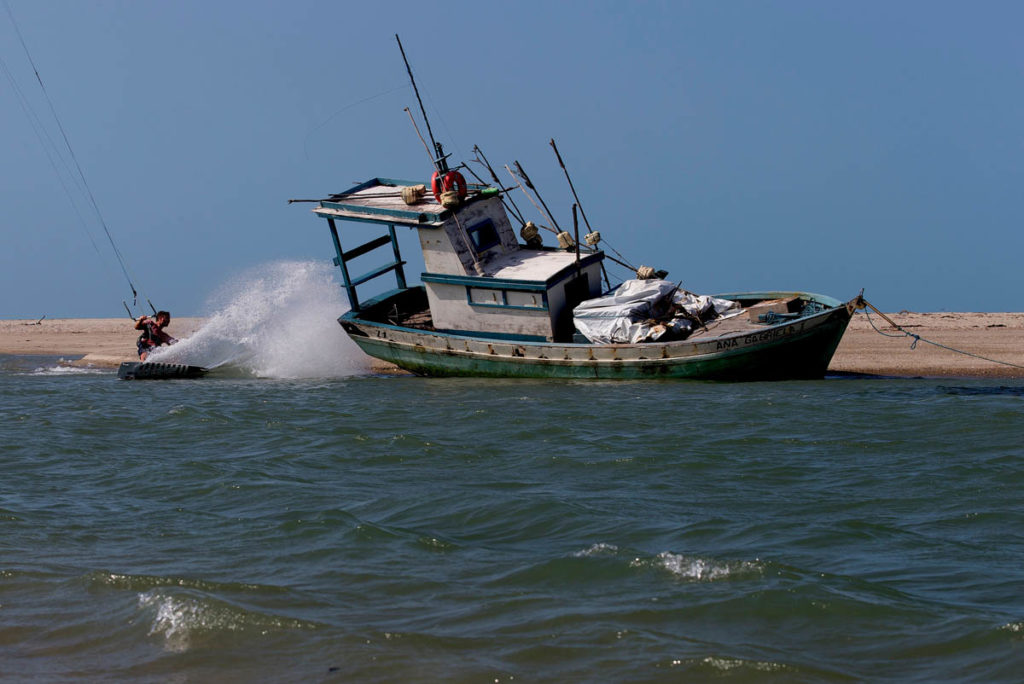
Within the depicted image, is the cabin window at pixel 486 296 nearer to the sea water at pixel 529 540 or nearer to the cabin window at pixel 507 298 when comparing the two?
the cabin window at pixel 507 298

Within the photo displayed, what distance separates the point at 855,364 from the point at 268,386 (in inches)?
446

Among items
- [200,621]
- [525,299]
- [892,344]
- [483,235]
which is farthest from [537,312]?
[200,621]

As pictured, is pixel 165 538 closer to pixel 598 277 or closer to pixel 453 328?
pixel 453 328

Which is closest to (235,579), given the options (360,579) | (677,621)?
(360,579)

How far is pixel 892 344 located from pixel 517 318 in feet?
28.9

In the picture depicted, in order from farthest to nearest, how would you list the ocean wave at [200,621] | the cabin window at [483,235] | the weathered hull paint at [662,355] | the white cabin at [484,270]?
the cabin window at [483,235]
the white cabin at [484,270]
the weathered hull paint at [662,355]
the ocean wave at [200,621]

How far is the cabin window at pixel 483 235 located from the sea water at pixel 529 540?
169 inches

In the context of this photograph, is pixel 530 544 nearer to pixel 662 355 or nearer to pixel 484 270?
pixel 662 355

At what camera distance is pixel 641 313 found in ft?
58.8

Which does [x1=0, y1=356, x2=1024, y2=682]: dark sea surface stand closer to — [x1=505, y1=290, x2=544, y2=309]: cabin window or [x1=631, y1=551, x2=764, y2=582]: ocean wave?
[x1=631, y1=551, x2=764, y2=582]: ocean wave

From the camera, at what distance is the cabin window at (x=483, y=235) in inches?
754

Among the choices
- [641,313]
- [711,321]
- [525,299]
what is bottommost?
[711,321]

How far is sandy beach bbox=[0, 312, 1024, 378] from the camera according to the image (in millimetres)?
19172

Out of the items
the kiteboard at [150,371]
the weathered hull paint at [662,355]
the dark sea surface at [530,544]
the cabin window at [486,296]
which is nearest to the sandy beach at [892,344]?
the weathered hull paint at [662,355]
